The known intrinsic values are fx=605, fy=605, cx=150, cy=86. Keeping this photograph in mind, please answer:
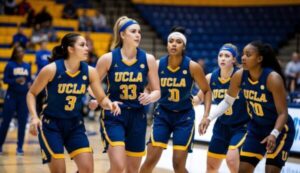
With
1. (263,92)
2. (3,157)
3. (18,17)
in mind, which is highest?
(18,17)

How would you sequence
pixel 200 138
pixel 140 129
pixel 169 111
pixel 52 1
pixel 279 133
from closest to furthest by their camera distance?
pixel 279 133 < pixel 140 129 < pixel 169 111 < pixel 200 138 < pixel 52 1

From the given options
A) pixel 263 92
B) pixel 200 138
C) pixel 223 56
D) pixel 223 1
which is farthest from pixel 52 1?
pixel 263 92

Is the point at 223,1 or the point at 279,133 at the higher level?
the point at 223,1

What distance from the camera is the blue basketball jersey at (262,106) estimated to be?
612cm

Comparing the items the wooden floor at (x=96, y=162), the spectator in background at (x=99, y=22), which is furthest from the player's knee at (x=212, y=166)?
the spectator in background at (x=99, y=22)

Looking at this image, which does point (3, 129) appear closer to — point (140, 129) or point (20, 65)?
point (20, 65)

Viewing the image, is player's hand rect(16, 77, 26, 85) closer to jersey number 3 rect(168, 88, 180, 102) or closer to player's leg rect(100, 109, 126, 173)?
jersey number 3 rect(168, 88, 180, 102)

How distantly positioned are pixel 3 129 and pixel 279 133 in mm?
6322

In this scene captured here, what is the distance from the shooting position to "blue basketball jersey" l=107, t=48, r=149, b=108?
650 cm

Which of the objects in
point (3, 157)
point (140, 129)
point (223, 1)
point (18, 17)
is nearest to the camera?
point (140, 129)

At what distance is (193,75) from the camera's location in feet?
23.5

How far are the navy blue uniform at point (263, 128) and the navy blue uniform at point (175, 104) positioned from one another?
38.2 inches

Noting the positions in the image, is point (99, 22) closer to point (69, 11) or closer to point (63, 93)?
point (69, 11)

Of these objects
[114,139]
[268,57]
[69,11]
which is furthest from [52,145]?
[69,11]
